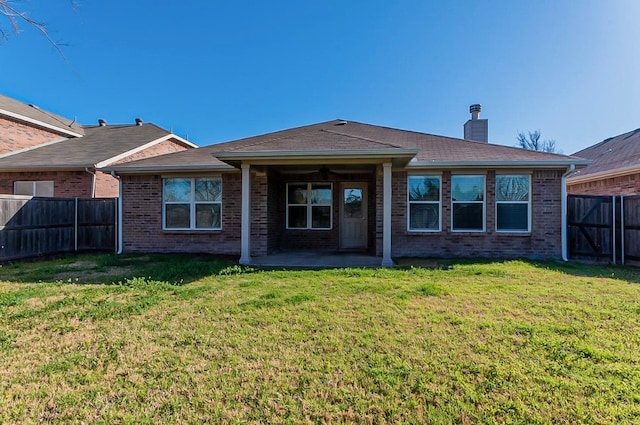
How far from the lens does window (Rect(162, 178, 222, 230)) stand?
9828 mm

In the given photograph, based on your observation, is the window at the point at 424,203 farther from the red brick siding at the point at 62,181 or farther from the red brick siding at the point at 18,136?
the red brick siding at the point at 18,136

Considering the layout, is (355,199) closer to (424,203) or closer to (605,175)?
(424,203)

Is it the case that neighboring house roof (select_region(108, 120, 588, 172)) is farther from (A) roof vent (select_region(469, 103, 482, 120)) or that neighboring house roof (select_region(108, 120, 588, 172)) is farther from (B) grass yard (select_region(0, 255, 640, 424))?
(A) roof vent (select_region(469, 103, 482, 120))

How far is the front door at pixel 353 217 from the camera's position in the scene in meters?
11.0

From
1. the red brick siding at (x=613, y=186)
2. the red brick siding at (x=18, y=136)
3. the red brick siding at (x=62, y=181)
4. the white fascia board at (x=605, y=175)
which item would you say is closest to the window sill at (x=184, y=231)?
the red brick siding at (x=62, y=181)

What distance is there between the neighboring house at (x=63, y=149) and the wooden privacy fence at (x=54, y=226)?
1.61 metres

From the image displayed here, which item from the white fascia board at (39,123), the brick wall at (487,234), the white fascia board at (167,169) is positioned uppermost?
the white fascia board at (39,123)

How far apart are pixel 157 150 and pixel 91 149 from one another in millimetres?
2873

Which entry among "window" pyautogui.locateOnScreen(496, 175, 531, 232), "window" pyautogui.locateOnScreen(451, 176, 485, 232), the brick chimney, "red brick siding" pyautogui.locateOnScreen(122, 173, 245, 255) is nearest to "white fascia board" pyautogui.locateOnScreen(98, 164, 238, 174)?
"red brick siding" pyautogui.locateOnScreen(122, 173, 245, 255)

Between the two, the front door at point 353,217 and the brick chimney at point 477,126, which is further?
the brick chimney at point 477,126

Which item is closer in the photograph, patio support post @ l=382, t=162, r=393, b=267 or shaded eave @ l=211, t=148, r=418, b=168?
shaded eave @ l=211, t=148, r=418, b=168

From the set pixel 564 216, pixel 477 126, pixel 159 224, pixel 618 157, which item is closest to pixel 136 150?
pixel 159 224

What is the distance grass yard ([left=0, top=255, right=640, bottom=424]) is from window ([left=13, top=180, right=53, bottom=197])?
26.9 feet

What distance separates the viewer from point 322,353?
326 cm
